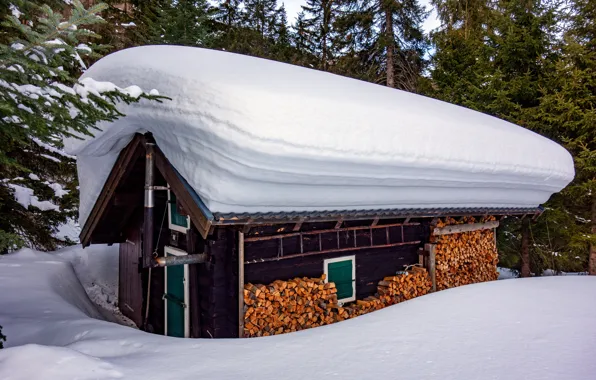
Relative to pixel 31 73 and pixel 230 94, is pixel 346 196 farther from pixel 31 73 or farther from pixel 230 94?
pixel 31 73

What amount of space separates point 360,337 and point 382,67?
15.1m

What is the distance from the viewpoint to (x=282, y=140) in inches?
167

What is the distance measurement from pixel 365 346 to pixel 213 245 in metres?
2.39

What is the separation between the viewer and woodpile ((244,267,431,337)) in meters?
5.18

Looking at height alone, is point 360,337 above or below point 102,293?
above

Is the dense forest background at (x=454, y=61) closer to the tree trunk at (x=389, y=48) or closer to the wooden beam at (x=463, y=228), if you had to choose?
the tree trunk at (x=389, y=48)

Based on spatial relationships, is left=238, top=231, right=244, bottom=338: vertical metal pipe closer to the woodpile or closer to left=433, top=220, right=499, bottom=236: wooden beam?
the woodpile

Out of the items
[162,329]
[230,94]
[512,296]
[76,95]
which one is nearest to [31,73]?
[76,95]

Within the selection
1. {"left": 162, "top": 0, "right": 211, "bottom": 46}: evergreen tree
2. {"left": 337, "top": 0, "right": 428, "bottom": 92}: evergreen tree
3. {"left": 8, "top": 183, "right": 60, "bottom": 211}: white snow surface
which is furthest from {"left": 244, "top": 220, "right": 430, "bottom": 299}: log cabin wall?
{"left": 162, "top": 0, "right": 211, "bottom": 46}: evergreen tree

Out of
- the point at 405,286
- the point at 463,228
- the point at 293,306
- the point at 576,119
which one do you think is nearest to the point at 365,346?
the point at 293,306

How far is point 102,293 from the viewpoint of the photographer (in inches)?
357

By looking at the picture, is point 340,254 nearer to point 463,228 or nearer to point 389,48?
point 463,228

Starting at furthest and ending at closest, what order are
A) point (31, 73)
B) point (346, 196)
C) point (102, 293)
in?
point (102, 293) < point (346, 196) < point (31, 73)

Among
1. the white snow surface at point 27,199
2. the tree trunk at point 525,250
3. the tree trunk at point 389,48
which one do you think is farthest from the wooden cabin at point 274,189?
the tree trunk at point 389,48
